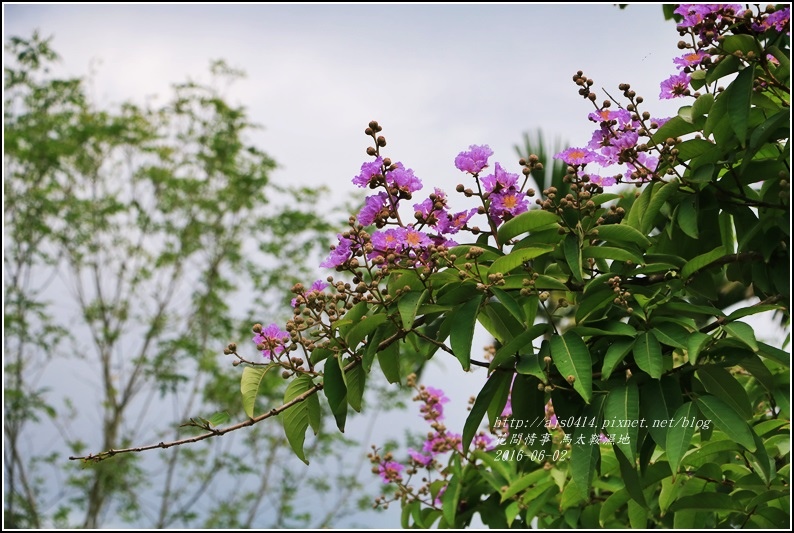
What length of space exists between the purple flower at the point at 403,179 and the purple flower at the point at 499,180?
0.12m

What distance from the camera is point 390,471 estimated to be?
7.27 ft

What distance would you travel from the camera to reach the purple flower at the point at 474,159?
1.36 metres

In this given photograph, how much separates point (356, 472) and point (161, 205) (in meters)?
2.62

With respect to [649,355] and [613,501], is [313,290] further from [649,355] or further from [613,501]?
[613,501]

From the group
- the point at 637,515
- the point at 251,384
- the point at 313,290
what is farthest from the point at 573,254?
the point at 637,515

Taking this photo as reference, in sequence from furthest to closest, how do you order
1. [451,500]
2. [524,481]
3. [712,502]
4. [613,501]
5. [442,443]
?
[442,443] < [451,500] < [524,481] < [613,501] < [712,502]

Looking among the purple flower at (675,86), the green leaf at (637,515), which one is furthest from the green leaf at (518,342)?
the green leaf at (637,515)

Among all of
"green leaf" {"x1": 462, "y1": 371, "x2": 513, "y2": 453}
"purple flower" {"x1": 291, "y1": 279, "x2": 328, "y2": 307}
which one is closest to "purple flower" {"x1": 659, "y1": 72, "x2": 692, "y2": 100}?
"green leaf" {"x1": 462, "y1": 371, "x2": 513, "y2": 453}

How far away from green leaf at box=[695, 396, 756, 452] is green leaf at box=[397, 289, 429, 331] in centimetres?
44

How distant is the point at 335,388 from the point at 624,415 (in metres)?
0.44

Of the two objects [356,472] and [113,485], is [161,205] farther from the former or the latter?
[356,472]

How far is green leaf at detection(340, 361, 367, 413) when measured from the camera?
136cm

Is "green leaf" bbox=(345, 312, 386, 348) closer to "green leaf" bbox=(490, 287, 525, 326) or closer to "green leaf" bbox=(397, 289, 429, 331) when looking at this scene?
"green leaf" bbox=(397, 289, 429, 331)

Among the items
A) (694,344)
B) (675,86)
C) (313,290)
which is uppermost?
(675,86)
